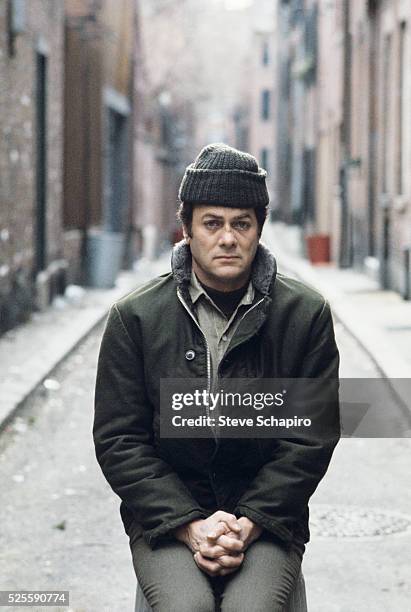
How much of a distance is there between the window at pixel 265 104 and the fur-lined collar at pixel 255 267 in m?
73.8

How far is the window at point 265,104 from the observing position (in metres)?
76.6

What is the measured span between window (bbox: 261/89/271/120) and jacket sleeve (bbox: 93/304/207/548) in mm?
73951

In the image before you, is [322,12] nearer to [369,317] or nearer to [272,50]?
[369,317]

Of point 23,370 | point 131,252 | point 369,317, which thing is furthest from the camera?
point 131,252

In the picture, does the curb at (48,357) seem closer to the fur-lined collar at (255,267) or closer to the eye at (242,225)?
the fur-lined collar at (255,267)

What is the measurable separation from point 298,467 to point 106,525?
10.5 ft

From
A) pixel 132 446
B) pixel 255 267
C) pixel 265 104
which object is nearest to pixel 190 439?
pixel 132 446

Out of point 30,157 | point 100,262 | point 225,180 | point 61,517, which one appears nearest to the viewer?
point 225,180

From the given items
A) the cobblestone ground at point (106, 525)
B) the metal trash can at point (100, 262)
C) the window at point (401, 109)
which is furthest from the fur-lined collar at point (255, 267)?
the metal trash can at point (100, 262)

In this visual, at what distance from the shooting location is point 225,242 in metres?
3.49

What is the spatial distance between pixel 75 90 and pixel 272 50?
55.8 m

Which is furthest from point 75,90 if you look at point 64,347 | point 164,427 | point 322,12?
point 164,427

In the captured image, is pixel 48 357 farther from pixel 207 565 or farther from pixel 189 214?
pixel 207 565

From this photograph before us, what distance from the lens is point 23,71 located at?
1659 centimetres
